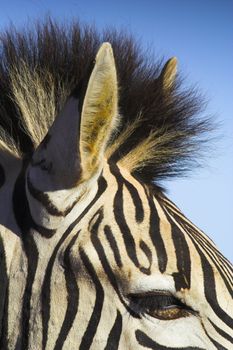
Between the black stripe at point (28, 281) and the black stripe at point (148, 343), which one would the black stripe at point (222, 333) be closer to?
the black stripe at point (148, 343)

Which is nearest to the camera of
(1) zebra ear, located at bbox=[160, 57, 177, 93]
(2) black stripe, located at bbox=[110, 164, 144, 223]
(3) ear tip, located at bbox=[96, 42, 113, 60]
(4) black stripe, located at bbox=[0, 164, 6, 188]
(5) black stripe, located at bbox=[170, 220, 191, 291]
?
(3) ear tip, located at bbox=[96, 42, 113, 60]

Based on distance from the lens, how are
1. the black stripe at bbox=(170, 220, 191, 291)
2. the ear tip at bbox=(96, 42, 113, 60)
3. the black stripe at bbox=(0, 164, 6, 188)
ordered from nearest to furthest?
the ear tip at bbox=(96, 42, 113, 60)
the black stripe at bbox=(170, 220, 191, 291)
the black stripe at bbox=(0, 164, 6, 188)

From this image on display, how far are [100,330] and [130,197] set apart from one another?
0.78 m

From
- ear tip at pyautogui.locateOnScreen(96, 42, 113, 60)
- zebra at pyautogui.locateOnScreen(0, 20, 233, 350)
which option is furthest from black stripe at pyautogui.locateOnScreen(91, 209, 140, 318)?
ear tip at pyautogui.locateOnScreen(96, 42, 113, 60)

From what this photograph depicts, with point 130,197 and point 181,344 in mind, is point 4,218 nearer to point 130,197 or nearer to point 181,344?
point 130,197

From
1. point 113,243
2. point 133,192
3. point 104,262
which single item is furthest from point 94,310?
point 133,192

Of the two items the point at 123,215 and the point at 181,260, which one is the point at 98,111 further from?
the point at 181,260

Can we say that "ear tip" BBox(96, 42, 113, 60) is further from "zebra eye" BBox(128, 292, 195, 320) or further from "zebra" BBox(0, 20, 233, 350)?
"zebra eye" BBox(128, 292, 195, 320)

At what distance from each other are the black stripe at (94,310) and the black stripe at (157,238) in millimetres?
334

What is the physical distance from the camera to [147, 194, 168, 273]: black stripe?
3068 millimetres

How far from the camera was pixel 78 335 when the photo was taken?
2.98 metres

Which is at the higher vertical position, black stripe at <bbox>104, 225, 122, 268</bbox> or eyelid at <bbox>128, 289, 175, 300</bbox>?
black stripe at <bbox>104, 225, 122, 268</bbox>

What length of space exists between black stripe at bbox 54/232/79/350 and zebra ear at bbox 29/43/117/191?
41cm

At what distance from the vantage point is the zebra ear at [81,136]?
297 cm
